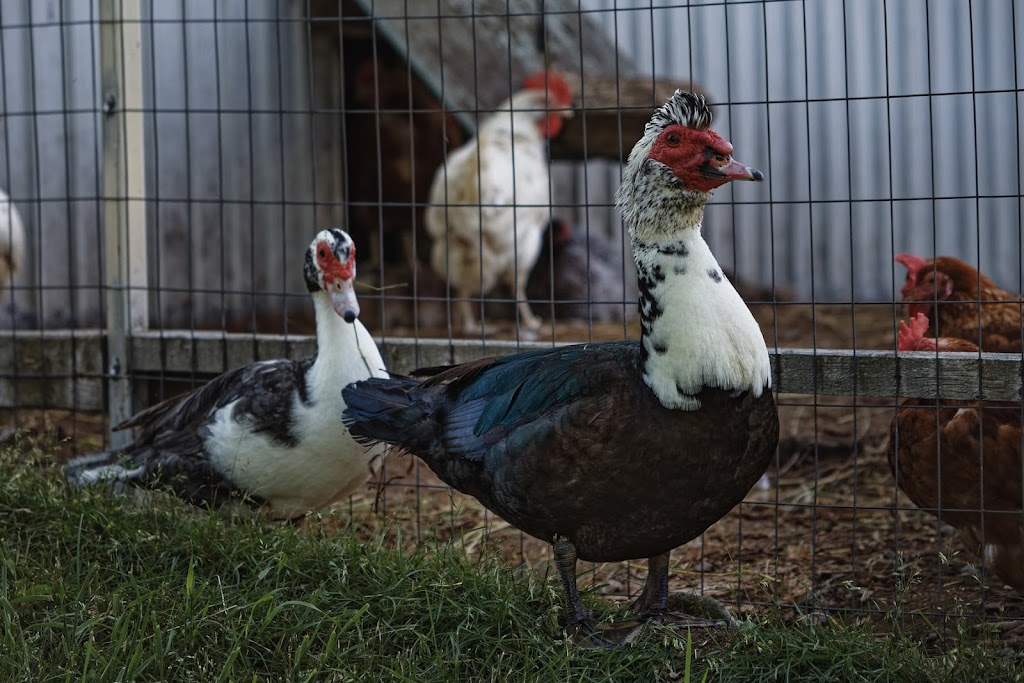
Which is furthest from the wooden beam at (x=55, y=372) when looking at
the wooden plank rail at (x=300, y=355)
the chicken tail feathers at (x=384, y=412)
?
the chicken tail feathers at (x=384, y=412)

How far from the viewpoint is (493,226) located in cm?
836

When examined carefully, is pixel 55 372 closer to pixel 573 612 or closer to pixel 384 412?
pixel 384 412

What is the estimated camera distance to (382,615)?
3.70 m

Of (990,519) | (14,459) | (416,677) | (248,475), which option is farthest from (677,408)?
(14,459)

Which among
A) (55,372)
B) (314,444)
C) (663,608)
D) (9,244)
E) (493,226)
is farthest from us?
(493,226)

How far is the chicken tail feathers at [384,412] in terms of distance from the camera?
3930 mm

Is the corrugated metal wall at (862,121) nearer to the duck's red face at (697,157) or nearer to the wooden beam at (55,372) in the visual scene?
the wooden beam at (55,372)

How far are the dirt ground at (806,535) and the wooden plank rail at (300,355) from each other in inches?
4.2

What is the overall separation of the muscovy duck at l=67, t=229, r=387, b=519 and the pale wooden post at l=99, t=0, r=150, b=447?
2.68 ft

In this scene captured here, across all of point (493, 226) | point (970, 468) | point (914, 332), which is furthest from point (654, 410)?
point (493, 226)

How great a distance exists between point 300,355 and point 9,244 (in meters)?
2.64

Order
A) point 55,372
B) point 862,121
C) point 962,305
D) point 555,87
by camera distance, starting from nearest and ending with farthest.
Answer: point 962,305, point 55,372, point 555,87, point 862,121

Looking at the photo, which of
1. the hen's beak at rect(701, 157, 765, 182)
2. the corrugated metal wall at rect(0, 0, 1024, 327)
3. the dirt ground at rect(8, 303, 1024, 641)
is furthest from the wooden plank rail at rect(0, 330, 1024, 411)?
the corrugated metal wall at rect(0, 0, 1024, 327)

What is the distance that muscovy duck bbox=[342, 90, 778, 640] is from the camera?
11.0 ft
